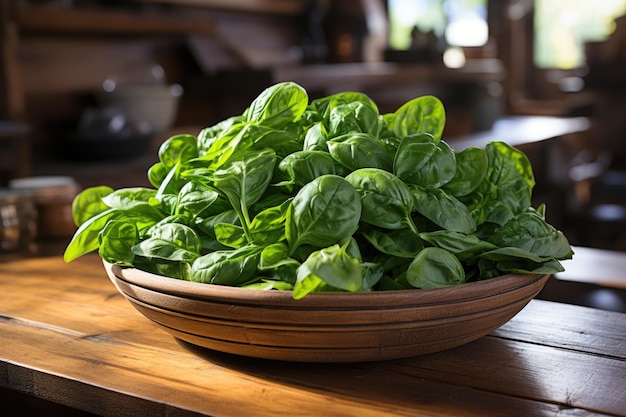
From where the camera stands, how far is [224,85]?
3.38 meters

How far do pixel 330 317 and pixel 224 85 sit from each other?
2.76 m

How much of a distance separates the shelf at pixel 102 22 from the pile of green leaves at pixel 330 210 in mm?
1984

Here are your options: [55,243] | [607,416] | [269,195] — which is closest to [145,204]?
[269,195]

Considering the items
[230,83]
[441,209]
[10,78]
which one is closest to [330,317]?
[441,209]

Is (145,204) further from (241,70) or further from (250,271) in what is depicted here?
(241,70)

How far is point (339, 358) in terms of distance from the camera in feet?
2.48

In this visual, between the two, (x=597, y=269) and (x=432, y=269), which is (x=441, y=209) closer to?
(x=432, y=269)

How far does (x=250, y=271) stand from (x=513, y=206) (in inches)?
11.9

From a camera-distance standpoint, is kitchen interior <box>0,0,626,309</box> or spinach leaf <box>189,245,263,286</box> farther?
kitchen interior <box>0,0,626,309</box>

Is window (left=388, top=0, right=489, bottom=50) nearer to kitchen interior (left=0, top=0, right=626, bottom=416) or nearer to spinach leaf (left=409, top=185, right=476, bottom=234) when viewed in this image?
kitchen interior (left=0, top=0, right=626, bottom=416)

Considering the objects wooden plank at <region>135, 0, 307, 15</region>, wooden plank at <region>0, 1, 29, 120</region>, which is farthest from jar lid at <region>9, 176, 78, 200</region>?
wooden plank at <region>135, 0, 307, 15</region>

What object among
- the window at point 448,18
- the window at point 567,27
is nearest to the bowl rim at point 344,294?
the window at point 448,18

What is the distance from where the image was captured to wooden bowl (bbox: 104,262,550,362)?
0.71 m

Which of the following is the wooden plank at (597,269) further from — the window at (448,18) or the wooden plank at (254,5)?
the window at (448,18)
